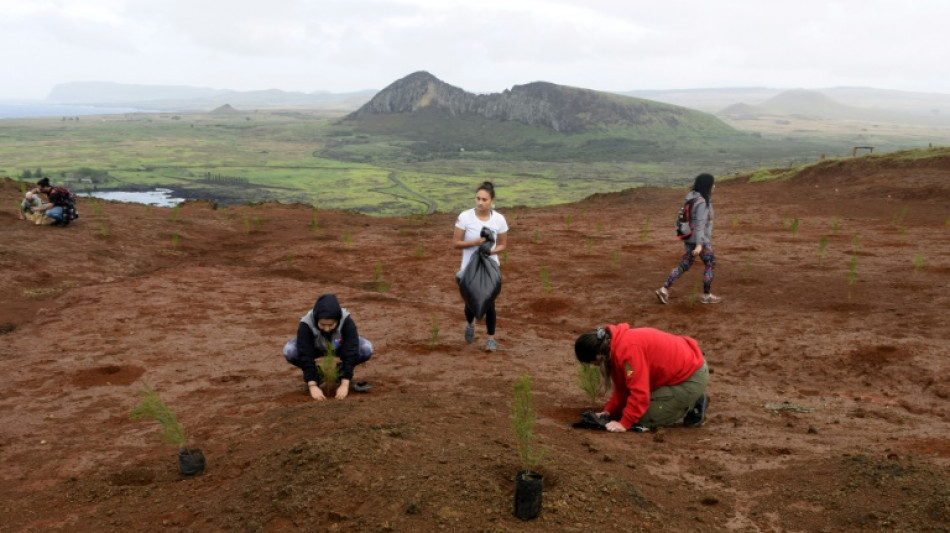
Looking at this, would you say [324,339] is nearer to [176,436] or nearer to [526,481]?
[176,436]

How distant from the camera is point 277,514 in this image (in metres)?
3.47

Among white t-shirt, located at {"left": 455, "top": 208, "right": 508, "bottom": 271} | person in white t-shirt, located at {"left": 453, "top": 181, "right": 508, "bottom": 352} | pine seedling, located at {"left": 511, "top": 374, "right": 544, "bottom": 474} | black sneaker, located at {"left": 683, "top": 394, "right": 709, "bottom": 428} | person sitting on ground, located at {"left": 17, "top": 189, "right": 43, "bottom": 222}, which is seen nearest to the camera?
pine seedling, located at {"left": 511, "top": 374, "right": 544, "bottom": 474}

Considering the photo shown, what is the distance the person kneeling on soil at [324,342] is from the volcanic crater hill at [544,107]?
14397cm

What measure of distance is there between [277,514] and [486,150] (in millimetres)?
129857

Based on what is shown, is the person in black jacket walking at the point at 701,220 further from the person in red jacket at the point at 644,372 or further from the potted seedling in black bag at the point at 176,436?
the potted seedling in black bag at the point at 176,436

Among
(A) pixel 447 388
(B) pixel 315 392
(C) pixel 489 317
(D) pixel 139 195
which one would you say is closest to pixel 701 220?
(C) pixel 489 317

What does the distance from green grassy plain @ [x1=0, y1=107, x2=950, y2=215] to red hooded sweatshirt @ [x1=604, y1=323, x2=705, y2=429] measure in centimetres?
3872

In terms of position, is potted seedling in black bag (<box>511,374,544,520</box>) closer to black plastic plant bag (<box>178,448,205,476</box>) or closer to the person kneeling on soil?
black plastic plant bag (<box>178,448,205,476</box>)

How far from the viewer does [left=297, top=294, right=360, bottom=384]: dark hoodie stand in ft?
18.6

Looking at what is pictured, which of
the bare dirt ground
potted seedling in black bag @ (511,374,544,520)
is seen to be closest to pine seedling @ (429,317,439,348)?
the bare dirt ground

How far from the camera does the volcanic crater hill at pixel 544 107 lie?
147m

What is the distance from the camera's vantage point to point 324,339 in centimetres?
583

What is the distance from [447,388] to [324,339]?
153 cm

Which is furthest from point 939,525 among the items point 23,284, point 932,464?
point 23,284
